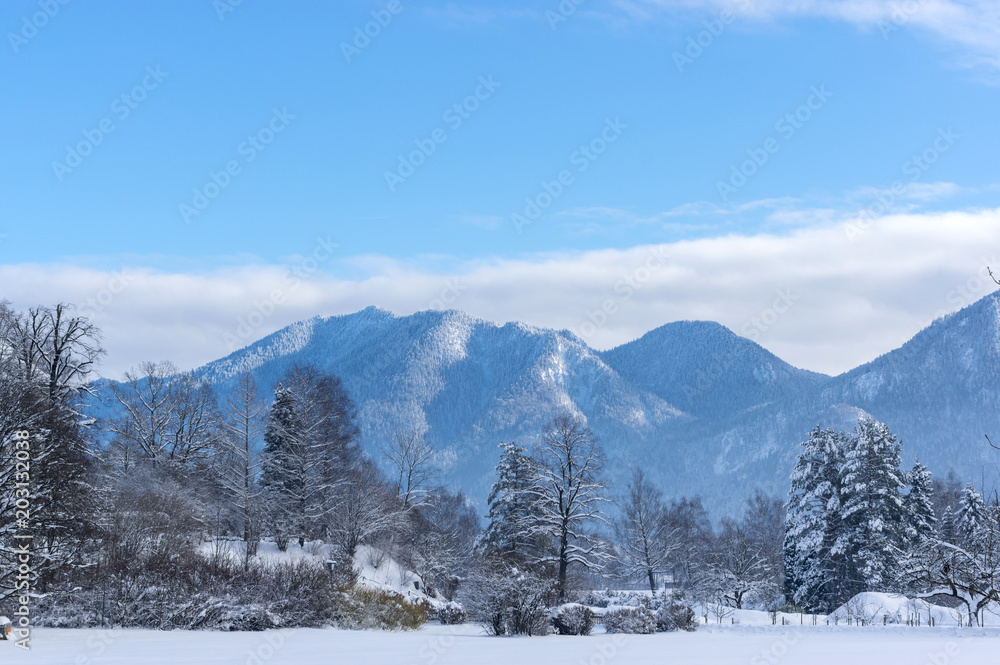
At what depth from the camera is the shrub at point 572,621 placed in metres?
24.9

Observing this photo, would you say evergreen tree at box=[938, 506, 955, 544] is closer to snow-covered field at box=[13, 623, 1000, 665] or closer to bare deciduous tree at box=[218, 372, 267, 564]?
snow-covered field at box=[13, 623, 1000, 665]

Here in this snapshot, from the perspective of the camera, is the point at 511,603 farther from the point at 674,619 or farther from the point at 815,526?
the point at 815,526

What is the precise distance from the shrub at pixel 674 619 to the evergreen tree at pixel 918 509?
25295 mm

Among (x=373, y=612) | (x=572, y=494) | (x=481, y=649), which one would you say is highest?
(x=572, y=494)

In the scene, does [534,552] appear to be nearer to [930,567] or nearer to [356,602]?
[356,602]

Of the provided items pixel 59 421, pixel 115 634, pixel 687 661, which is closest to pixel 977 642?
pixel 687 661

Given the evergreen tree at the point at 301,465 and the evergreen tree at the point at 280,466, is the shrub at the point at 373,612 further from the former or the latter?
the evergreen tree at the point at 301,465

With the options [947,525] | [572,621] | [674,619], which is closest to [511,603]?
[572,621]

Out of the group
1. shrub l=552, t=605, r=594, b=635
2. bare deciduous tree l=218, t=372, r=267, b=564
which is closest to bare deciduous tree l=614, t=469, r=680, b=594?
bare deciduous tree l=218, t=372, r=267, b=564

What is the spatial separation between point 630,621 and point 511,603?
4076 millimetres

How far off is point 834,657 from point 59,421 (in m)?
21.8

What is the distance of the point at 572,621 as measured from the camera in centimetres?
2500

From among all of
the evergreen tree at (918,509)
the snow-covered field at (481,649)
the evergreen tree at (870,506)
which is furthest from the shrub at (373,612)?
the evergreen tree at (918,509)

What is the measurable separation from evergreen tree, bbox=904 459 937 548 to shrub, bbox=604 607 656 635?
1082 inches
